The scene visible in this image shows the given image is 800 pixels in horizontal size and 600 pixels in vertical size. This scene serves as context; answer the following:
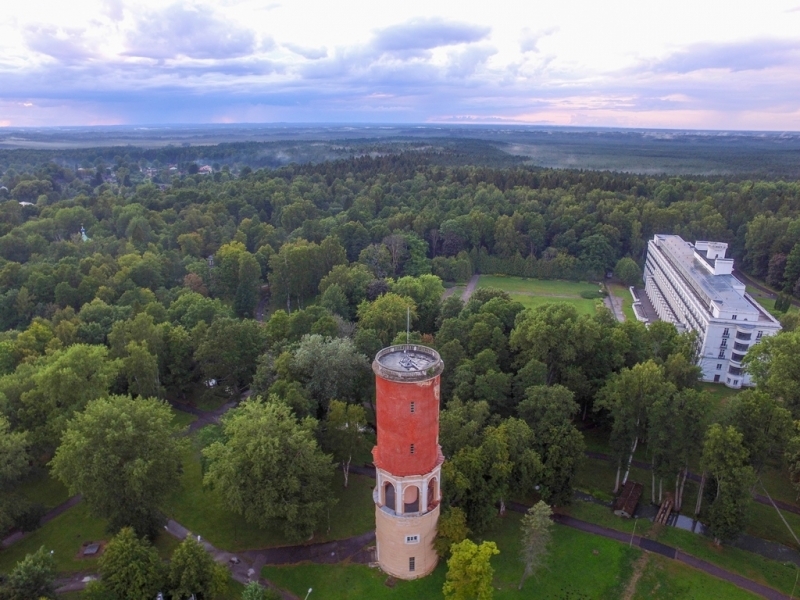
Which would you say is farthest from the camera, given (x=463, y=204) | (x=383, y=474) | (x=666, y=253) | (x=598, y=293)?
(x=463, y=204)

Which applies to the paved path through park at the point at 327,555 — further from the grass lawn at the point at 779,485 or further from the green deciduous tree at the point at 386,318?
the green deciduous tree at the point at 386,318

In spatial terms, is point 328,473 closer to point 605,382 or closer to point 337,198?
point 605,382

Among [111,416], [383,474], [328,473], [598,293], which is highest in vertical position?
[111,416]

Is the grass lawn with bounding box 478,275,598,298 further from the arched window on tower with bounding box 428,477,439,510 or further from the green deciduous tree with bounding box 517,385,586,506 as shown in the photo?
the arched window on tower with bounding box 428,477,439,510

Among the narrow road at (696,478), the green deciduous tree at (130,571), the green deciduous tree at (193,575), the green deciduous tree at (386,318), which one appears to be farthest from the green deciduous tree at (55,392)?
the narrow road at (696,478)

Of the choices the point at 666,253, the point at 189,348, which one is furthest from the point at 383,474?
the point at 666,253

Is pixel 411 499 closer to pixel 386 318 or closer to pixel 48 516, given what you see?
pixel 386 318

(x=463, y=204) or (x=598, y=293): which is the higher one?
(x=463, y=204)

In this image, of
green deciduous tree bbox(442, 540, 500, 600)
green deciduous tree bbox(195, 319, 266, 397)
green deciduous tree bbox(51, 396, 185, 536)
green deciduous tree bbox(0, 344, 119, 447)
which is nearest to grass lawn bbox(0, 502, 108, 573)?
green deciduous tree bbox(51, 396, 185, 536)
